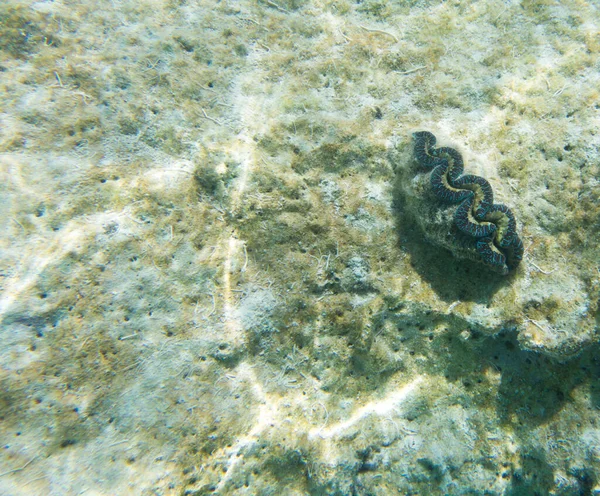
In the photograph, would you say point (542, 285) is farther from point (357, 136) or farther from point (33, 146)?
point (33, 146)

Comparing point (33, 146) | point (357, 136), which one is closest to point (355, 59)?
point (357, 136)

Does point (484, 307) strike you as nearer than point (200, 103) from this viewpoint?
Yes

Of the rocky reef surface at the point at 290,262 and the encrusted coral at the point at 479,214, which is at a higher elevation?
the encrusted coral at the point at 479,214

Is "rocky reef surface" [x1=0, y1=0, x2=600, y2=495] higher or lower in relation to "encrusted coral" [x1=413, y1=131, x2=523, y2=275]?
lower
